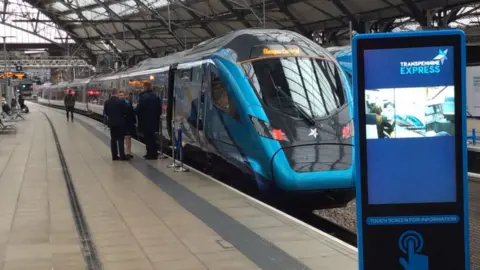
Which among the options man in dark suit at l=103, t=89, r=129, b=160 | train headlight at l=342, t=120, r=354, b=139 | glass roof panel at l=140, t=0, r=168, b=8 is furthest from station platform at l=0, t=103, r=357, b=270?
glass roof panel at l=140, t=0, r=168, b=8

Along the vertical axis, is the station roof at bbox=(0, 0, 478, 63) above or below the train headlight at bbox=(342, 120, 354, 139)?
above

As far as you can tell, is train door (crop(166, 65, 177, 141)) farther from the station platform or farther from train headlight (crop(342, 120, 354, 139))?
train headlight (crop(342, 120, 354, 139))

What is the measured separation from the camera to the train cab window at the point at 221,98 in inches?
374

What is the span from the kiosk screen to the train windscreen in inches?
189

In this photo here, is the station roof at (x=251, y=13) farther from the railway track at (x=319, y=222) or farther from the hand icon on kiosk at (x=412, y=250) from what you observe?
the hand icon on kiosk at (x=412, y=250)

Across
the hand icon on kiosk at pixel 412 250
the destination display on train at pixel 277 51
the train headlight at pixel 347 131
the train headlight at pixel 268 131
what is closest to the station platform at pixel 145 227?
the train headlight at pixel 268 131

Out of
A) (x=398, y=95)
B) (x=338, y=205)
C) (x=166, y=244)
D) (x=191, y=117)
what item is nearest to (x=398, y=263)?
(x=398, y=95)

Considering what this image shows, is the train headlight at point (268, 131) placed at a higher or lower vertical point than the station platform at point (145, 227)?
higher

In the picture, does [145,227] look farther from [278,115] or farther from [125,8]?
[125,8]

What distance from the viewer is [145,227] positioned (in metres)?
7.12

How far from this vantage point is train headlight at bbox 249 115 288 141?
340 inches

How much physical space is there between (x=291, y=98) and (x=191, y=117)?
3429 millimetres

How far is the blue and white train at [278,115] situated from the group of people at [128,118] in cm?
203

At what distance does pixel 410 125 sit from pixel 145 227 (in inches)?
157
